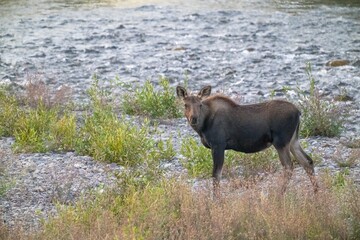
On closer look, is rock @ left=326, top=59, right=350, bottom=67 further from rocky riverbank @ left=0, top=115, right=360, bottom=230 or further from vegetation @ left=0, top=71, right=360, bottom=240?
vegetation @ left=0, top=71, right=360, bottom=240

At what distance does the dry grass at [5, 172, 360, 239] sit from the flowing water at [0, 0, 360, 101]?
24.5ft

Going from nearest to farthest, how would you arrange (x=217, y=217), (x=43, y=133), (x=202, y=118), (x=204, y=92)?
1. (x=217, y=217)
2. (x=202, y=118)
3. (x=204, y=92)
4. (x=43, y=133)

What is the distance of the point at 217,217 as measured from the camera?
830 cm

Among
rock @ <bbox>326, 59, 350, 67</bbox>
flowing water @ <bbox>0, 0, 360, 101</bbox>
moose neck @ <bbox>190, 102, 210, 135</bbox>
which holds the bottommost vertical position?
flowing water @ <bbox>0, 0, 360, 101</bbox>

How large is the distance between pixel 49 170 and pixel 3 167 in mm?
696

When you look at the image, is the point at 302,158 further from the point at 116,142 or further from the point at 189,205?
the point at 116,142

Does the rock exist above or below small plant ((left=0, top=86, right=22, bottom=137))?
below

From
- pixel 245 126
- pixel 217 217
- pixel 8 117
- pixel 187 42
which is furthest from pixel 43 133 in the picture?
pixel 187 42

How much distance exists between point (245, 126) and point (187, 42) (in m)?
11.7

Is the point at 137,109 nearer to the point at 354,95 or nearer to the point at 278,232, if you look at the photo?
the point at 354,95

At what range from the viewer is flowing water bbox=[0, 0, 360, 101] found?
706 inches

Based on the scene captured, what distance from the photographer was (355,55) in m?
19.9

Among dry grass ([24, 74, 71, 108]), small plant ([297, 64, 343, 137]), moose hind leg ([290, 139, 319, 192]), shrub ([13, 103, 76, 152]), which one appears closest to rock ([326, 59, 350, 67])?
small plant ([297, 64, 343, 137])

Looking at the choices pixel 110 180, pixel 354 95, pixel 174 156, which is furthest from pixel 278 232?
pixel 354 95
